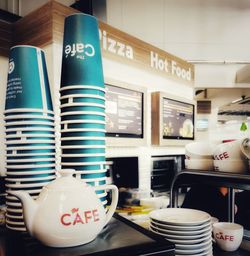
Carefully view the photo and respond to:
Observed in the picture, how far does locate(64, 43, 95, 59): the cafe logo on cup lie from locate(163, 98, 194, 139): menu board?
2.02 meters

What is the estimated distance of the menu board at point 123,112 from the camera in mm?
2377

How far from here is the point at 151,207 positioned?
6.28 feet

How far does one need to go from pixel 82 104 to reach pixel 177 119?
7.66ft

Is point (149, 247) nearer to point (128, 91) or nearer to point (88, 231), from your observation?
point (88, 231)

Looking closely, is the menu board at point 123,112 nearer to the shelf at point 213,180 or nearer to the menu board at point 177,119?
the menu board at point 177,119

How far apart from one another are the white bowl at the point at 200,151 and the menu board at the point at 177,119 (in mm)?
1447

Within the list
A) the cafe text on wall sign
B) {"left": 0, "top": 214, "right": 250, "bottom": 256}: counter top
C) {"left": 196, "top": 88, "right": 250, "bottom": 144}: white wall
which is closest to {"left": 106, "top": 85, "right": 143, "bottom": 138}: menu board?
the cafe text on wall sign

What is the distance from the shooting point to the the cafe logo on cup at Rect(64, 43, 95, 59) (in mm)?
995

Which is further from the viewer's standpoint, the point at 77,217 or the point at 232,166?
the point at 232,166

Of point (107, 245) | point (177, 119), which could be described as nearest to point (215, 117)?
point (177, 119)

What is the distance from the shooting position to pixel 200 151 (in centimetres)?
148

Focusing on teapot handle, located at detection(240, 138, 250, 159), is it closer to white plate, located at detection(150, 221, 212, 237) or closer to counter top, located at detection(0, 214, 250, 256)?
white plate, located at detection(150, 221, 212, 237)

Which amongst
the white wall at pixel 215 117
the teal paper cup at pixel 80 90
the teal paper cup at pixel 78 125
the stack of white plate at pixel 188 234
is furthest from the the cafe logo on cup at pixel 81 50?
the white wall at pixel 215 117

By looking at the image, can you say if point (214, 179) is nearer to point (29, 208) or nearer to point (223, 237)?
point (223, 237)
